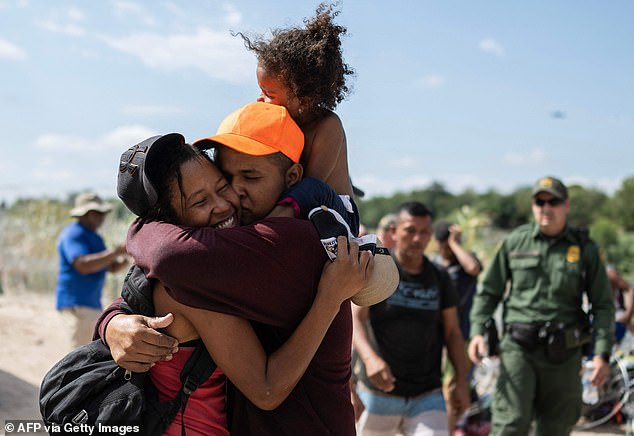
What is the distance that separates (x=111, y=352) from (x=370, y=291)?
2.63 ft

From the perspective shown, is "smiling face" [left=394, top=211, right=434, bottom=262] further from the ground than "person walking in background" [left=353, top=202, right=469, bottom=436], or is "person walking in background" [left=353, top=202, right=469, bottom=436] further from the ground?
"smiling face" [left=394, top=211, right=434, bottom=262]

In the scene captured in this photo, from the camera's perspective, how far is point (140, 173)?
1963 millimetres

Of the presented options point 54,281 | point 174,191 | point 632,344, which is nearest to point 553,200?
point 632,344

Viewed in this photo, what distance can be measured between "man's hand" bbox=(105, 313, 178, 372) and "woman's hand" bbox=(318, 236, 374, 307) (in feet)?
1.46

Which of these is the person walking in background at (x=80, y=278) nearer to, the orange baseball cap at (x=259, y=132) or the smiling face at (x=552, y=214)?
the smiling face at (x=552, y=214)

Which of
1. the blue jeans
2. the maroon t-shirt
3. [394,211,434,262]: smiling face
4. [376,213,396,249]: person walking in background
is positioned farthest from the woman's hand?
[376,213,396,249]: person walking in background

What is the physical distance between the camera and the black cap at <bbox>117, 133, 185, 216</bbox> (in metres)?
1.96

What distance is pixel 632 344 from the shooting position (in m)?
7.73

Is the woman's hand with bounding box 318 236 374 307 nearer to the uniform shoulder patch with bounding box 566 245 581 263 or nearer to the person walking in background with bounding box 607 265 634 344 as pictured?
the uniform shoulder patch with bounding box 566 245 581 263

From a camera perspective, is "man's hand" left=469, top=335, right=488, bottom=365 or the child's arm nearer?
the child's arm

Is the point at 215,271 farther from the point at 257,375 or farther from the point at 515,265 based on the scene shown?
the point at 515,265

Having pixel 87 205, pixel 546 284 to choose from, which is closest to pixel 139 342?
pixel 546 284

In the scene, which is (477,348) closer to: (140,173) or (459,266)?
(459,266)

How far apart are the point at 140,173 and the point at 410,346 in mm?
3035
